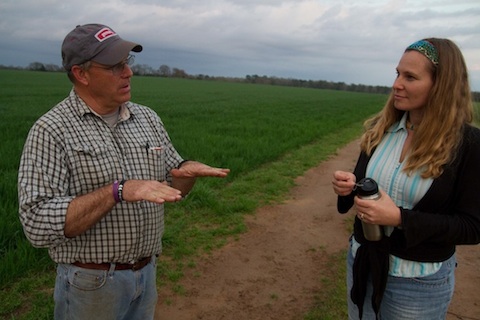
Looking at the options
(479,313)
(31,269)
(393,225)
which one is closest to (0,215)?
(31,269)

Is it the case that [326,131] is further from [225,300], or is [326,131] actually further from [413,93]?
[413,93]

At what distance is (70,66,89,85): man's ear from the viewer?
6.23 ft

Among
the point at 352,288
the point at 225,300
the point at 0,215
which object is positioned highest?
the point at 352,288

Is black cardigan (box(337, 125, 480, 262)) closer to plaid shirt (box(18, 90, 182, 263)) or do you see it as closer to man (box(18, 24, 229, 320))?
man (box(18, 24, 229, 320))

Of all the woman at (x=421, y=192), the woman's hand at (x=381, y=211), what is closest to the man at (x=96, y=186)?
the woman's hand at (x=381, y=211)

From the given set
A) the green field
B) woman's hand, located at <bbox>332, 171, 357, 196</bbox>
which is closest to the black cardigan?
woman's hand, located at <bbox>332, 171, 357, 196</bbox>

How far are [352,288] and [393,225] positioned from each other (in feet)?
1.73

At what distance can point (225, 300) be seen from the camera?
142 inches

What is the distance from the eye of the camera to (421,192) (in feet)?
6.18

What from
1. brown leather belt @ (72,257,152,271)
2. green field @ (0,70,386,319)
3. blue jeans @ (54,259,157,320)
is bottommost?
green field @ (0,70,386,319)

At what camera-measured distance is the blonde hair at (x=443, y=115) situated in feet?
5.98

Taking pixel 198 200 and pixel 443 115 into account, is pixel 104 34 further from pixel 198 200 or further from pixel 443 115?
pixel 198 200

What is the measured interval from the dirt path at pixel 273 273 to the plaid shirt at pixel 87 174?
1558 millimetres

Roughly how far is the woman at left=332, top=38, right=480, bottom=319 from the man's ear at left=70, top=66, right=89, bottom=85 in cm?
139
